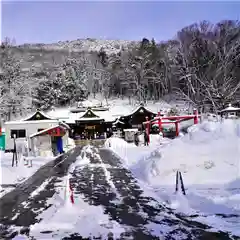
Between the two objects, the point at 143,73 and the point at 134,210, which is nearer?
the point at 134,210

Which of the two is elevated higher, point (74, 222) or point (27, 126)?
point (74, 222)

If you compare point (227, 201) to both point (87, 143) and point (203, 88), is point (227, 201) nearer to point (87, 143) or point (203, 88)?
point (203, 88)

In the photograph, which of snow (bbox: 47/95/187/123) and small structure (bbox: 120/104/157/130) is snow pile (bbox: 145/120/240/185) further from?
snow (bbox: 47/95/187/123)

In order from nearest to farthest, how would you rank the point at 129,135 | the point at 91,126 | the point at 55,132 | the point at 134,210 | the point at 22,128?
the point at 134,210
the point at 55,132
the point at 22,128
the point at 129,135
the point at 91,126

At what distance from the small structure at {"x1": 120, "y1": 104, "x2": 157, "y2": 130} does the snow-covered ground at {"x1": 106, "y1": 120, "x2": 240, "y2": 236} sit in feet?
148

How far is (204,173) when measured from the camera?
44.9 feet

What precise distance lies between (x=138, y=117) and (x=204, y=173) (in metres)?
49.7

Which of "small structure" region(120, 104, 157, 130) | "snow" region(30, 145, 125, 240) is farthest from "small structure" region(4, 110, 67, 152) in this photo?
"snow" region(30, 145, 125, 240)

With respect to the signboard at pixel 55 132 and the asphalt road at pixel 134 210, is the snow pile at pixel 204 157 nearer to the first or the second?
the asphalt road at pixel 134 210

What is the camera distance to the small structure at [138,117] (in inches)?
2450

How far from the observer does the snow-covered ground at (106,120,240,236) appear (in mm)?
9195

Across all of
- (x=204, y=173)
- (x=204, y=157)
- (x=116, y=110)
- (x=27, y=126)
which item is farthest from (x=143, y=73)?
(x=204, y=173)

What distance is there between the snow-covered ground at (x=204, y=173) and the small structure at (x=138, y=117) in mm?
44959

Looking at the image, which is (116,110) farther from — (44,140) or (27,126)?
(44,140)
